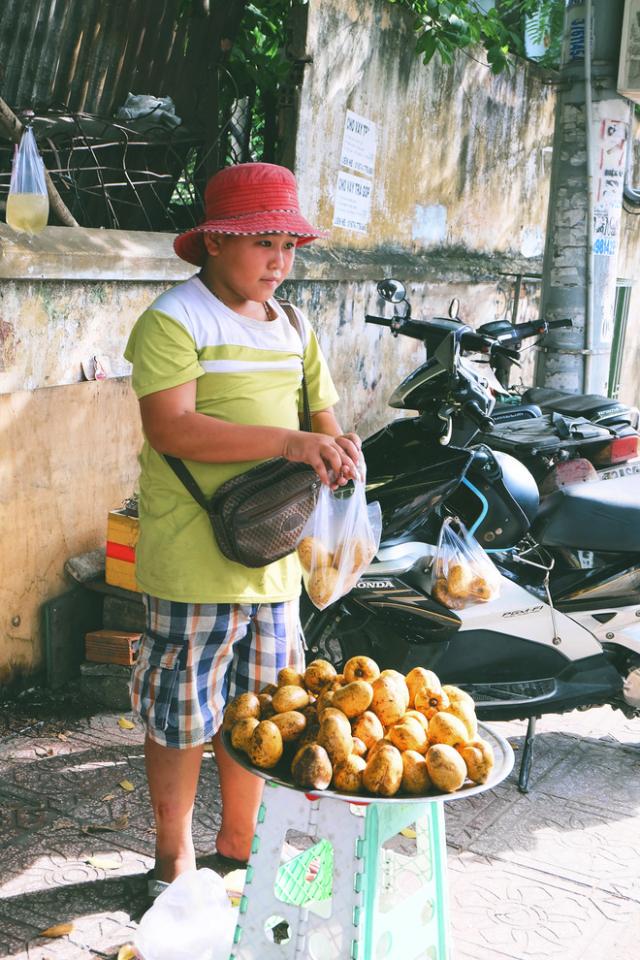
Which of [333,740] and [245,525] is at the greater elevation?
[245,525]

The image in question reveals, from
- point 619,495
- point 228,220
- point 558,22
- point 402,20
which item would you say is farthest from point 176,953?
point 558,22

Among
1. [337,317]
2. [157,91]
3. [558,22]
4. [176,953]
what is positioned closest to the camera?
[176,953]

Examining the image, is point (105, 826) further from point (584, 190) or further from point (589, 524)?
point (584, 190)

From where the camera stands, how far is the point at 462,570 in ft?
11.5

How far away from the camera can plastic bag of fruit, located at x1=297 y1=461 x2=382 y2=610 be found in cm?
262

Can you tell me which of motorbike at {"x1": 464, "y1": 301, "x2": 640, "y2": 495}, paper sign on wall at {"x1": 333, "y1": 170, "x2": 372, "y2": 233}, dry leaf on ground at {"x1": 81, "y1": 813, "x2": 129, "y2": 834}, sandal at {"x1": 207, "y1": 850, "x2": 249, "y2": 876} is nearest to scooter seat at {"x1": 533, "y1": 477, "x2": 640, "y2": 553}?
motorbike at {"x1": 464, "y1": 301, "x2": 640, "y2": 495}

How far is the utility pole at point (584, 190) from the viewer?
5.66 metres

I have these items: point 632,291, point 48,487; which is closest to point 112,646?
point 48,487

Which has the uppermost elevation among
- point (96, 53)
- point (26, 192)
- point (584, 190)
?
point (96, 53)

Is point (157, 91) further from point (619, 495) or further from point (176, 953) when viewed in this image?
point (176, 953)

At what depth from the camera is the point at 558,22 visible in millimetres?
9422

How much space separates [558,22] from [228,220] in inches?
318

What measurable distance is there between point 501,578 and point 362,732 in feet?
4.83

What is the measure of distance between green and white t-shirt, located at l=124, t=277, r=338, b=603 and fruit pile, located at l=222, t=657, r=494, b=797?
1.08ft
